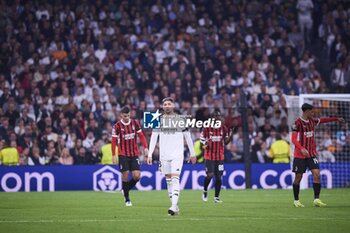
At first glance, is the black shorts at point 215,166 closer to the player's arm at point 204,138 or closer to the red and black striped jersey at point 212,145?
the red and black striped jersey at point 212,145

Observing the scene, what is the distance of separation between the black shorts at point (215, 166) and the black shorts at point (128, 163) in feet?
8.99

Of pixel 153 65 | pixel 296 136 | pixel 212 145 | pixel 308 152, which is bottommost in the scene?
pixel 308 152

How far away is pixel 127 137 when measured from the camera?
62.6 feet

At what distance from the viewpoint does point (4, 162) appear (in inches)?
1037

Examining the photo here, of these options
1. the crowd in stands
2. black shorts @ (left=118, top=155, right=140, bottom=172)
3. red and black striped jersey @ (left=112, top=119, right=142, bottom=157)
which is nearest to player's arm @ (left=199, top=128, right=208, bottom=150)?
red and black striped jersey @ (left=112, top=119, right=142, bottom=157)

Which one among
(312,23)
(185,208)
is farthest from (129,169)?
(312,23)

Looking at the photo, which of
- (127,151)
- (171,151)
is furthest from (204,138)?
(171,151)

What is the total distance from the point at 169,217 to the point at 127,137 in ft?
→ 16.6

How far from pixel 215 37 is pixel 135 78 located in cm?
401

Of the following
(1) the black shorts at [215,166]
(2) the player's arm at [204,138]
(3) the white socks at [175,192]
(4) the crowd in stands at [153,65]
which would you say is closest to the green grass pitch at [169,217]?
(3) the white socks at [175,192]

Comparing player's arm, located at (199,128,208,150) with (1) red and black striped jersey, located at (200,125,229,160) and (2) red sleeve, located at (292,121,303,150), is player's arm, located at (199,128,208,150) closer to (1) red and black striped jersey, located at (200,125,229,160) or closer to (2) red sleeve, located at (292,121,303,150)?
(1) red and black striped jersey, located at (200,125,229,160)

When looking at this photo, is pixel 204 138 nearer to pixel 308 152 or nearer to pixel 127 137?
pixel 127 137

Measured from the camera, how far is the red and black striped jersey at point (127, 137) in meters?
18.9

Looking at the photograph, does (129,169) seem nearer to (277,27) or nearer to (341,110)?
(341,110)
